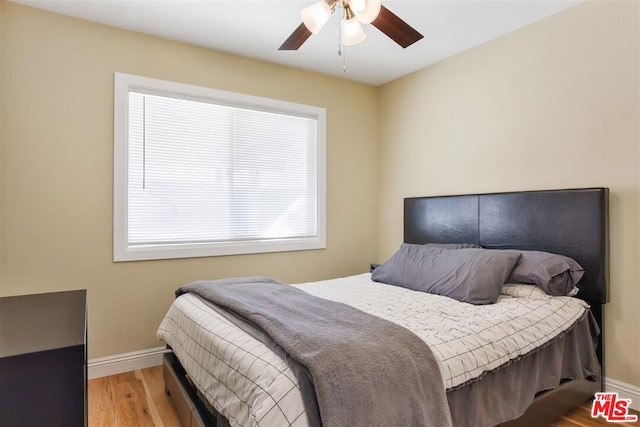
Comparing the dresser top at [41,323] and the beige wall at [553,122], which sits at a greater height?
the beige wall at [553,122]

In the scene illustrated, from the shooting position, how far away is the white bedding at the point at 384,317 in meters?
1.29

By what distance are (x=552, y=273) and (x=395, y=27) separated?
1.73 meters

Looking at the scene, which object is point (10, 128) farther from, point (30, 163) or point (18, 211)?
point (18, 211)

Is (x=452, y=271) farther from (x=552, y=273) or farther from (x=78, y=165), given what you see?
(x=78, y=165)

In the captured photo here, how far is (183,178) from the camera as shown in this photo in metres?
3.11

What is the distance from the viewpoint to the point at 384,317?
6.35ft

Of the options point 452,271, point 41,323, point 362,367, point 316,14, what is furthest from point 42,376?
point 452,271

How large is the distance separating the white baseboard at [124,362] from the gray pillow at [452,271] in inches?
73.3

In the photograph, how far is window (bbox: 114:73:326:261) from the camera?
9.50 feet

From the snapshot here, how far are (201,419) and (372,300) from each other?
A: 114 cm

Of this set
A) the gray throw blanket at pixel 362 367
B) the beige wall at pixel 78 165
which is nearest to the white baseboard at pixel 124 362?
the beige wall at pixel 78 165

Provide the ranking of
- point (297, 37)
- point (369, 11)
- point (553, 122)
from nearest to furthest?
point (369, 11) < point (297, 37) < point (553, 122)

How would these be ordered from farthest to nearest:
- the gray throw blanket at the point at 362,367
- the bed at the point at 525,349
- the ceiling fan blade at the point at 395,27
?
the ceiling fan blade at the point at 395,27, the bed at the point at 525,349, the gray throw blanket at the point at 362,367

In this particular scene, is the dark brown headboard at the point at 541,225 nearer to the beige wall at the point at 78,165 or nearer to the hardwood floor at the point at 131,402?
the beige wall at the point at 78,165
